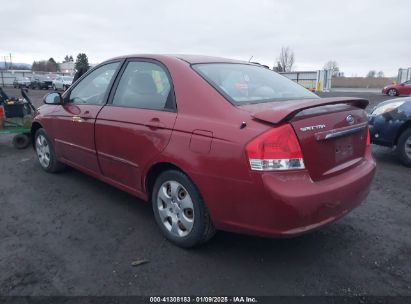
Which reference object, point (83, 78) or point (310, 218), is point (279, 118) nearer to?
point (310, 218)

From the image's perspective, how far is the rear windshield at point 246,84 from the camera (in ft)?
9.80

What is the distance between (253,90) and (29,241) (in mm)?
2446

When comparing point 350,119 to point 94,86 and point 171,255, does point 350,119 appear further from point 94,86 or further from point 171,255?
point 94,86

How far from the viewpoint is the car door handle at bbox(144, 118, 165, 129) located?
309 cm

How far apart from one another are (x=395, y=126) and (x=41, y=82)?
38.2m

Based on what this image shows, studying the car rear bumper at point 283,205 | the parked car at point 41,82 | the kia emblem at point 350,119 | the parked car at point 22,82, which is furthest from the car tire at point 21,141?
the parked car at point 22,82

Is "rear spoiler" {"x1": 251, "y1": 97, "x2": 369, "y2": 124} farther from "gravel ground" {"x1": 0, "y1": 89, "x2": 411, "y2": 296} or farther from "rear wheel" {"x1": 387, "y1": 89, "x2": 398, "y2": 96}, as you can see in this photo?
"rear wheel" {"x1": 387, "y1": 89, "x2": 398, "y2": 96}

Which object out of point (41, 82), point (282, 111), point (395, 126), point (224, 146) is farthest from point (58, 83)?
point (282, 111)

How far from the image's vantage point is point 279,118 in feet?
8.02

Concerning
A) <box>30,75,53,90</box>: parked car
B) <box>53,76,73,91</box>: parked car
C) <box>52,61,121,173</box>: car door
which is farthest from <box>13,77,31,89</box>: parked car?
<box>52,61,121,173</box>: car door

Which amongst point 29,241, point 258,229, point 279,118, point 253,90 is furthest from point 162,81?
A: point 29,241

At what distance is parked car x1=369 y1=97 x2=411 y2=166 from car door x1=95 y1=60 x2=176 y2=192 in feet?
14.5

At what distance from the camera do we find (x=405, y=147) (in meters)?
5.92

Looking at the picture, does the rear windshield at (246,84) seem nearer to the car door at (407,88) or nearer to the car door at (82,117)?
the car door at (82,117)
